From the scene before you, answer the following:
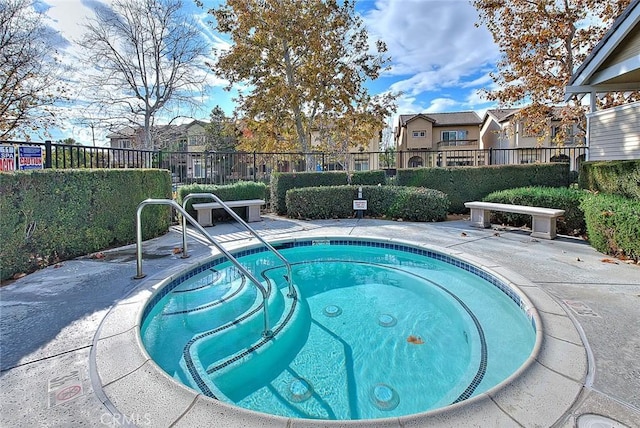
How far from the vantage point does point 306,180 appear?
10.2 m

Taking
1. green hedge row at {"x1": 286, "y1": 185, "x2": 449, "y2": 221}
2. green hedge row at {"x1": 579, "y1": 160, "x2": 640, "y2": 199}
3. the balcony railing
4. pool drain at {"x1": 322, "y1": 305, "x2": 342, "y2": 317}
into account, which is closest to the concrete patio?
green hedge row at {"x1": 579, "y1": 160, "x2": 640, "y2": 199}

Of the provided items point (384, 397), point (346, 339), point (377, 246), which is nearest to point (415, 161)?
point (377, 246)

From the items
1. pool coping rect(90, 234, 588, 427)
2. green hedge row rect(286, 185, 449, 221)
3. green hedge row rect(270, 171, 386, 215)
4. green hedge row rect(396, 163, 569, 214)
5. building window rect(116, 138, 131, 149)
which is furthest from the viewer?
building window rect(116, 138, 131, 149)

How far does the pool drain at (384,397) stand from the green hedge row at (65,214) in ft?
15.4

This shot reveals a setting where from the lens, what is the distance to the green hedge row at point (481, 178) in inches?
370

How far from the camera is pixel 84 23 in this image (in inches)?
639

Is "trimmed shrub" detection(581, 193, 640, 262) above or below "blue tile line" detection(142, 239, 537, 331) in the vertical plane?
above

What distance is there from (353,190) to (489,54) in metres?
9.40

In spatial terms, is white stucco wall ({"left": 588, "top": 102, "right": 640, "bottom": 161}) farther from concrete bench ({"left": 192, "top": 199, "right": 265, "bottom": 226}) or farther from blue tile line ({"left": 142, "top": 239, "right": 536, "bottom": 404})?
concrete bench ({"left": 192, "top": 199, "right": 265, "bottom": 226})

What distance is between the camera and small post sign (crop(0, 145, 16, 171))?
4586mm

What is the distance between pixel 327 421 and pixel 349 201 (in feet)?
25.2

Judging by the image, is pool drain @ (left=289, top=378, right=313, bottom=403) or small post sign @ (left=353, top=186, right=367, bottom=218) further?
small post sign @ (left=353, top=186, right=367, bottom=218)

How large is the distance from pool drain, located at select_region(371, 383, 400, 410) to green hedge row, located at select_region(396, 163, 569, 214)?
27.0 feet

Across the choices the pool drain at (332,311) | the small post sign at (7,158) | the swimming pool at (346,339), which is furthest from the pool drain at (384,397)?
the small post sign at (7,158)
